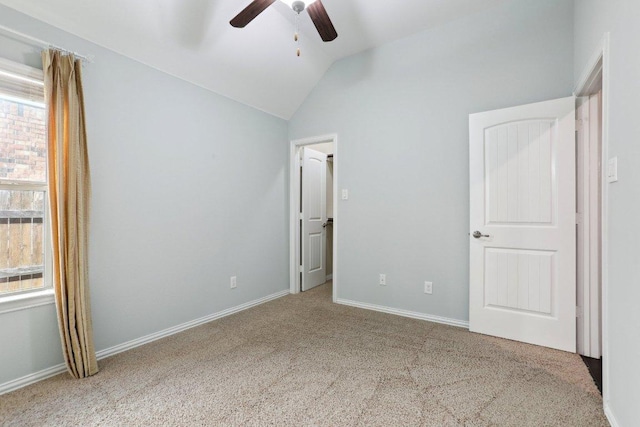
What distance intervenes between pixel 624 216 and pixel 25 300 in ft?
11.0

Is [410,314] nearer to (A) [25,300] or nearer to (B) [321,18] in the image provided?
(B) [321,18]

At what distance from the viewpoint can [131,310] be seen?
8.13 ft

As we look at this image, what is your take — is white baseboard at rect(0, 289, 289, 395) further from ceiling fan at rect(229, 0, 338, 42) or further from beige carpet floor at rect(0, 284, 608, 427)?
ceiling fan at rect(229, 0, 338, 42)

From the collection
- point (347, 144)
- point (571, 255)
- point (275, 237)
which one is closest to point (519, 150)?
point (571, 255)

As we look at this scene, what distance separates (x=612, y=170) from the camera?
156 cm

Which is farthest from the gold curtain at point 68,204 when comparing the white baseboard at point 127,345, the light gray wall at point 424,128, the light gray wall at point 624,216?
the light gray wall at point 624,216

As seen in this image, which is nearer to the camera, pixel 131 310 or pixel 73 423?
pixel 73 423

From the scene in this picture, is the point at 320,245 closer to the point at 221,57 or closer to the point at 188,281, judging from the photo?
the point at 188,281

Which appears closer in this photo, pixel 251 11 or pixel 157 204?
pixel 251 11

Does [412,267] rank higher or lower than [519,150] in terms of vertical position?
lower

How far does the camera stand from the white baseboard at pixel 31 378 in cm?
186

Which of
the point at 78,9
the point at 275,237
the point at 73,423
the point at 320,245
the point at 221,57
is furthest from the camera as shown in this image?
the point at 320,245

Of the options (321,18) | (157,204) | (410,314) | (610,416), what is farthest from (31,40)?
(610,416)

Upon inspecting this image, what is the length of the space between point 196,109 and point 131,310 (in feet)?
6.17
